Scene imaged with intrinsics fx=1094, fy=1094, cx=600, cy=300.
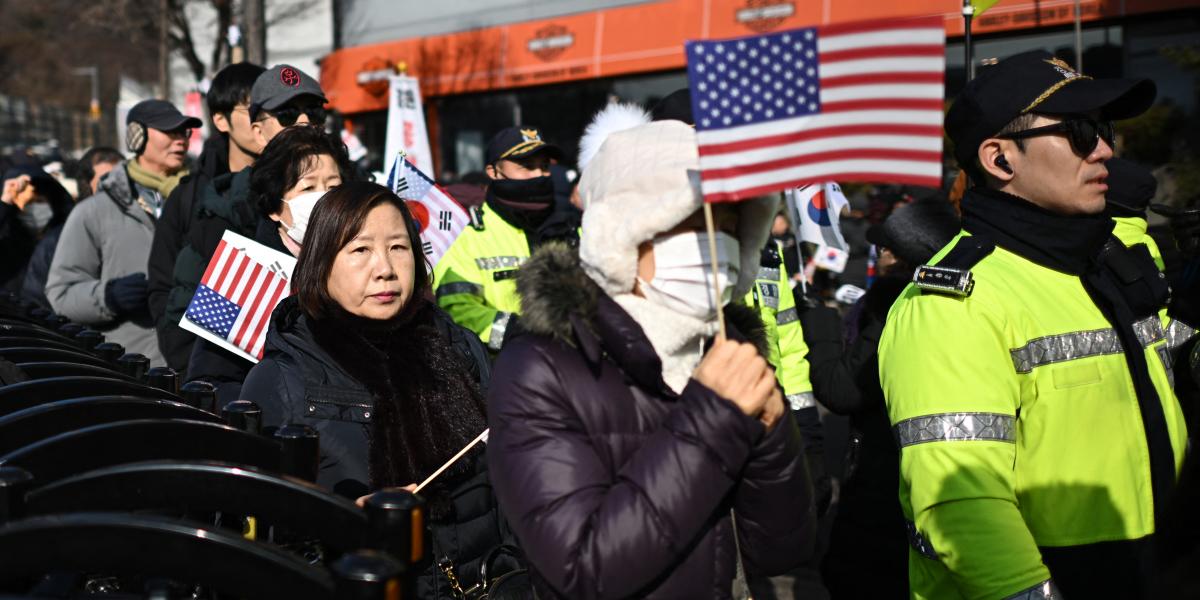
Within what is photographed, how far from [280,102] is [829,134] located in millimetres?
3071

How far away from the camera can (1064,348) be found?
252cm

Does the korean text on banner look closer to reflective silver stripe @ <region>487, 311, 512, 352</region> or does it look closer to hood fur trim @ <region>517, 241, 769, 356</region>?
reflective silver stripe @ <region>487, 311, 512, 352</region>

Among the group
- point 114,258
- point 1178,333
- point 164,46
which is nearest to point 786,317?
point 1178,333

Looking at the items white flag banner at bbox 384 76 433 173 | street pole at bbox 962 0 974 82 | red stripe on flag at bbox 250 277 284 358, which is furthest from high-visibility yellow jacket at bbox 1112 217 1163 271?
white flag banner at bbox 384 76 433 173

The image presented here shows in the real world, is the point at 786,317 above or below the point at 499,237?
below

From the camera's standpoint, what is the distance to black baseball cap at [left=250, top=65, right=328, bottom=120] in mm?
4555

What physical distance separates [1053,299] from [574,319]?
4.08 ft

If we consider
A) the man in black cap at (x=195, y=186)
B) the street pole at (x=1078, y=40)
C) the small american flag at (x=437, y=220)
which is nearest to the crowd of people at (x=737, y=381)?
the man in black cap at (x=195, y=186)

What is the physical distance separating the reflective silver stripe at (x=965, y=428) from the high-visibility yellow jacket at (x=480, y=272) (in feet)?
8.72

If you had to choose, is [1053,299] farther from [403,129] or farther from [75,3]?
[75,3]

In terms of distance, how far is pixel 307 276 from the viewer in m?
3.05

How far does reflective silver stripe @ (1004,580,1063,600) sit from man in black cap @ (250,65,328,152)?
3355 mm

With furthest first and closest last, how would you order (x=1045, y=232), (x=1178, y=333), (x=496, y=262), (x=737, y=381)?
(x=496, y=262) < (x=1178, y=333) < (x=1045, y=232) < (x=737, y=381)

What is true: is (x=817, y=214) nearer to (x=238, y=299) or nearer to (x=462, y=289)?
(x=462, y=289)
